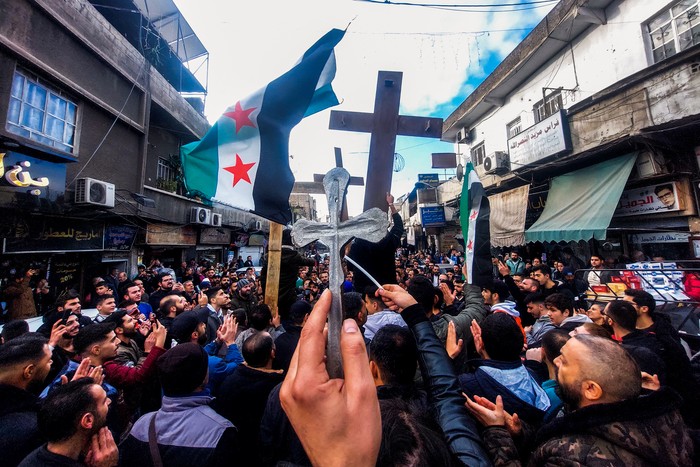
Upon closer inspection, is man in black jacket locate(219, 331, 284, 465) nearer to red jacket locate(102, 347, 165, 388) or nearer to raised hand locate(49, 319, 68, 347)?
red jacket locate(102, 347, 165, 388)

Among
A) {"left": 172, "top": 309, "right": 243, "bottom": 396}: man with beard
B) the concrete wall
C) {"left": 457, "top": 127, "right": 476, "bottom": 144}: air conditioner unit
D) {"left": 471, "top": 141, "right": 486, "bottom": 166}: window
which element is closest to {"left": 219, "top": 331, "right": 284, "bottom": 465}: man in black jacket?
{"left": 172, "top": 309, "right": 243, "bottom": 396}: man with beard

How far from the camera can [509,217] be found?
1146 cm

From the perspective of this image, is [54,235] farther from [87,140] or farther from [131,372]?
[131,372]

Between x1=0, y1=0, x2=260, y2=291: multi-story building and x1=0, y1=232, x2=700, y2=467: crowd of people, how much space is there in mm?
5773

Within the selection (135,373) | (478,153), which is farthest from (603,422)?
(478,153)

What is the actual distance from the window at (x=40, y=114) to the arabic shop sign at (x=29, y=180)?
0.58m

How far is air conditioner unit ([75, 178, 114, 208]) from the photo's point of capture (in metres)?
8.05

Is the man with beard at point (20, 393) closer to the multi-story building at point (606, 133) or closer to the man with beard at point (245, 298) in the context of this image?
the man with beard at point (245, 298)

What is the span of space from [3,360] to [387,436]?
2.66 metres

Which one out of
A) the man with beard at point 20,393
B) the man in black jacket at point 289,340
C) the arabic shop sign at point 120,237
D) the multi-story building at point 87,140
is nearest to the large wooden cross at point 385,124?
the man in black jacket at point 289,340

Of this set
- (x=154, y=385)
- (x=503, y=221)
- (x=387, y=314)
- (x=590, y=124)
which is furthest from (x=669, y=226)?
(x=154, y=385)

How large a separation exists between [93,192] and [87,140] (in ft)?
6.01

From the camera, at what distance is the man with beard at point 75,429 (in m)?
1.55

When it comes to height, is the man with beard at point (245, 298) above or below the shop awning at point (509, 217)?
below
